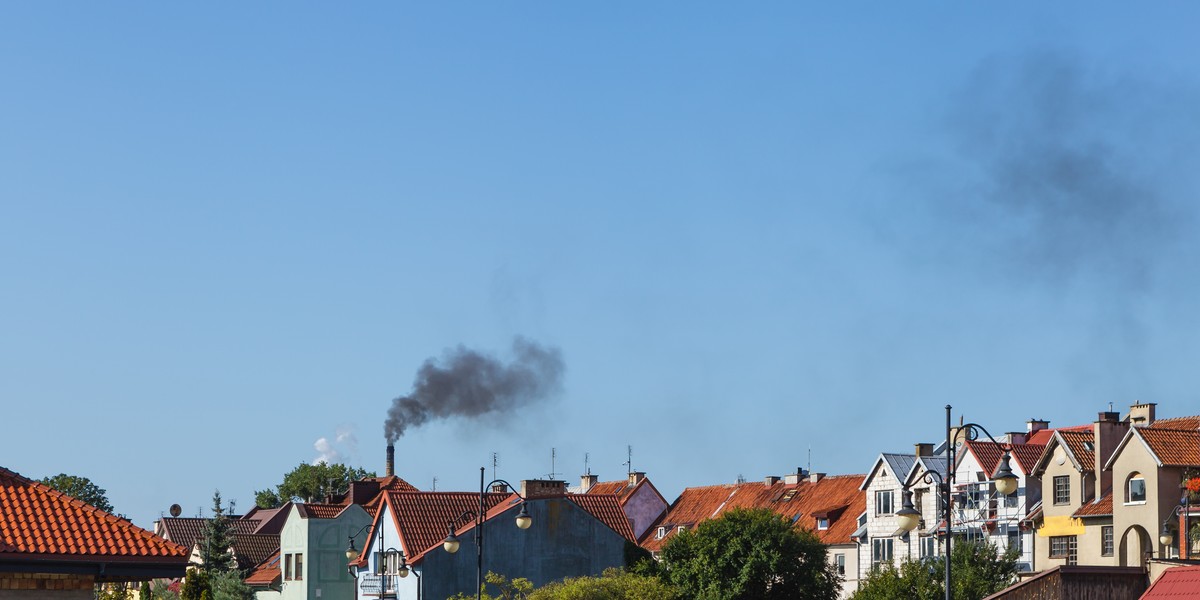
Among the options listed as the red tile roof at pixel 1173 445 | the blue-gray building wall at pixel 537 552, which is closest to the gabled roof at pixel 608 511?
the blue-gray building wall at pixel 537 552

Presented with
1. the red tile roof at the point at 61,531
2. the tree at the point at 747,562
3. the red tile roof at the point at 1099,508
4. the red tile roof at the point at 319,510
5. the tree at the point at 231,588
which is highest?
the red tile roof at the point at 319,510

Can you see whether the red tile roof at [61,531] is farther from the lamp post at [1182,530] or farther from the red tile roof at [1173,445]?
the red tile roof at [1173,445]

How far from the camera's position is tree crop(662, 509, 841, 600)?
237 feet

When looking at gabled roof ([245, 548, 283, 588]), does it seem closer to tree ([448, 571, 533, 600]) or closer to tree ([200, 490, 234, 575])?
tree ([200, 490, 234, 575])

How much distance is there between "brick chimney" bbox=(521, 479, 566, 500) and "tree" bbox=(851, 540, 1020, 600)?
49.8 feet

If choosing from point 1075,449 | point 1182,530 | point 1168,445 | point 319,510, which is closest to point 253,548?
point 319,510

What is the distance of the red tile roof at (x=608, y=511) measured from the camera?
266 ft

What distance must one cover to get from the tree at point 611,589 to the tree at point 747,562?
1.58 meters

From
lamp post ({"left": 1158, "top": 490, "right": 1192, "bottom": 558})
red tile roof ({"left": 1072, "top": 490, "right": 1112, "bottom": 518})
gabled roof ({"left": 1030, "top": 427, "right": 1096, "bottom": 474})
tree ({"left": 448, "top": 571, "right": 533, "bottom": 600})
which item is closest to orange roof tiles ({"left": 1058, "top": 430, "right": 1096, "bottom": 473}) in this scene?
gabled roof ({"left": 1030, "top": 427, "right": 1096, "bottom": 474})

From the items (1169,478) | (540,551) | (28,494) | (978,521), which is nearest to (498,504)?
(540,551)

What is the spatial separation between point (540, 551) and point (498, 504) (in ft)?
13.4

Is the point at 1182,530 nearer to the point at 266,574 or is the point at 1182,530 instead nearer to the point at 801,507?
the point at 801,507

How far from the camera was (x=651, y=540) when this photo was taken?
101062 mm

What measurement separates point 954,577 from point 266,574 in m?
46.0
